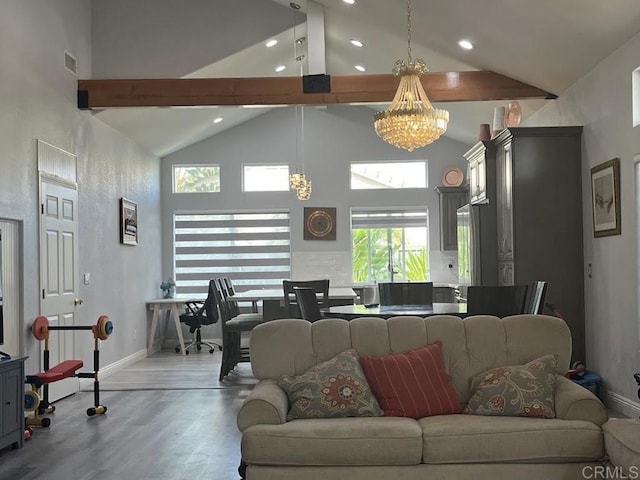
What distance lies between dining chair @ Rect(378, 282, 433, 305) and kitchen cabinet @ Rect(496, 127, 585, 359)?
33.5 inches

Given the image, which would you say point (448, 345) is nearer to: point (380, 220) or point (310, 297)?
point (310, 297)

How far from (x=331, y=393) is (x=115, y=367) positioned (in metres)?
5.49

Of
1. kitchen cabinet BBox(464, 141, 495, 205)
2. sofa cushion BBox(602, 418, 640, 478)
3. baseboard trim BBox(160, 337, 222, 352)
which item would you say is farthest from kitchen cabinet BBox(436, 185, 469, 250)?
sofa cushion BBox(602, 418, 640, 478)

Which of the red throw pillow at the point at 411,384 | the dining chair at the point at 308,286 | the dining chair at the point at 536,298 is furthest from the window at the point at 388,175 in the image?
the red throw pillow at the point at 411,384

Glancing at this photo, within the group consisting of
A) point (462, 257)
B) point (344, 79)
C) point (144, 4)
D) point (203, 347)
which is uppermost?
point (144, 4)

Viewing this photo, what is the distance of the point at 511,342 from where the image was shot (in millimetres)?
3641

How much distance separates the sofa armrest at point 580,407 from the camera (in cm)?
315

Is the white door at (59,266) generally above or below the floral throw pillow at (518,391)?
above

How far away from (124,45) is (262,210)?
414 centimetres

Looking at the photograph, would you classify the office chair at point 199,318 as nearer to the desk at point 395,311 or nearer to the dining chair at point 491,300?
the desk at point 395,311

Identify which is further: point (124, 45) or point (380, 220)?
point (380, 220)

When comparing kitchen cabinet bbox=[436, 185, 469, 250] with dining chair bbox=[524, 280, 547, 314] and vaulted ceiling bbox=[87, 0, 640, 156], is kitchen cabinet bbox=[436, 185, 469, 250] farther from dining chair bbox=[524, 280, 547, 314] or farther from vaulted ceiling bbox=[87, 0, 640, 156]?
dining chair bbox=[524, 280, 547, 314]

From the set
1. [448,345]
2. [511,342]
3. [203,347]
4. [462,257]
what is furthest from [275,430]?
[203,347]

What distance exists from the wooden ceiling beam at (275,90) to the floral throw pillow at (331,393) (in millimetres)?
4196
